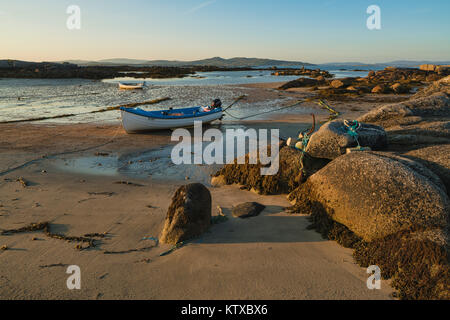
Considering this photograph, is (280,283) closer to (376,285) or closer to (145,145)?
(376,285)

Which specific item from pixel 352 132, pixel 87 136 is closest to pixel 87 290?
pixel 352 132

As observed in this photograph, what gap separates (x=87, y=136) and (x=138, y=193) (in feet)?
32.2

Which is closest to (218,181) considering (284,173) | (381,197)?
(284,173)

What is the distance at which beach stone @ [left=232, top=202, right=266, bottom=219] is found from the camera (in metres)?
6.49

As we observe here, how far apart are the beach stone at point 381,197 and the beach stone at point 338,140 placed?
56.2 inches

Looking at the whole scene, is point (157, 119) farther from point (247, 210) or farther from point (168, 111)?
point (247, 210)

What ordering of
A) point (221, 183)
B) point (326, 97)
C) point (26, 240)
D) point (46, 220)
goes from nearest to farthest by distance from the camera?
1. point (26, 240)
2. point (46, 220)
3. point (221, 183)
4. point (326, 97)

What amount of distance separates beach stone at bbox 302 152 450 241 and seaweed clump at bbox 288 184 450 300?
19cm

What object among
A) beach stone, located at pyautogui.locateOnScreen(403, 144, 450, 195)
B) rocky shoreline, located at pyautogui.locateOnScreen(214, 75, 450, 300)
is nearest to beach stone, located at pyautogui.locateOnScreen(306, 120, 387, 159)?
rocky shoreline, located at pyautogui.locateOnScreen(214, 75, 450, 300)

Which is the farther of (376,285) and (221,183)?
(221,183)

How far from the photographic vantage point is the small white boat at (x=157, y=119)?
1633 centimetres

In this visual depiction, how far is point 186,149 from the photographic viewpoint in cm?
1384

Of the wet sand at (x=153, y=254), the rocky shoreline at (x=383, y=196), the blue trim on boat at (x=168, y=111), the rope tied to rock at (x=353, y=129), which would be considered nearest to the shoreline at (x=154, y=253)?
the wet sand at (x=153, y=254)

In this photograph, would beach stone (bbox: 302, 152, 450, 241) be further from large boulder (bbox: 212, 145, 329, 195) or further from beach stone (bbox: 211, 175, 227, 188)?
beach stone (bbox: 211, 175, 227, 188)
